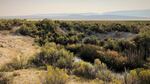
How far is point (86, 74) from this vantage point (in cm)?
1149

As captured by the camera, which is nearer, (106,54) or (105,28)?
(106,54)

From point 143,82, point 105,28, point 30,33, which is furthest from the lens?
point 105,28

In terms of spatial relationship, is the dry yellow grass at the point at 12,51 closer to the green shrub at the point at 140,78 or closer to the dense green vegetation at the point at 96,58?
the dense green vegetation at the point at 96,58

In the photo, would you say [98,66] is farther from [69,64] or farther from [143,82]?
[143,82]

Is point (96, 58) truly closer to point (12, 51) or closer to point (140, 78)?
point (12, 51)

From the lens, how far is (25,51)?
60.2 ft

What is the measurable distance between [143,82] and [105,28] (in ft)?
84.8

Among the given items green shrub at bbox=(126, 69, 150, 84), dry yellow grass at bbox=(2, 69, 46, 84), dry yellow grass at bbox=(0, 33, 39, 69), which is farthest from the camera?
dry yellow grass at bbox=(0, 33, 39, 69)

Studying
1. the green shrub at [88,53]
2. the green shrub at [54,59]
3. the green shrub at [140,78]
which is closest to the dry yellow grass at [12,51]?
the green shrub at [54,59]

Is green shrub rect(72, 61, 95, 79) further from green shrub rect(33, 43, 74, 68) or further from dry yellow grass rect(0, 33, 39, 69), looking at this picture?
dry yellow grass rect(0, 33, 39, 69)

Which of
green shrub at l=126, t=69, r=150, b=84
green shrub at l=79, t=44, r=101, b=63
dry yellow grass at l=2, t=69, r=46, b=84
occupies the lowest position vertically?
green shrub at l=79, t=44, r=101, b=63

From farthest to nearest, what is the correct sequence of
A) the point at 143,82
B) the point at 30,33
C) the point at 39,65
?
the point at 30,33, the point at 39,65, the point at 143,82

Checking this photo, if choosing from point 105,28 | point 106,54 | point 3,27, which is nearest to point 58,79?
point 106,54

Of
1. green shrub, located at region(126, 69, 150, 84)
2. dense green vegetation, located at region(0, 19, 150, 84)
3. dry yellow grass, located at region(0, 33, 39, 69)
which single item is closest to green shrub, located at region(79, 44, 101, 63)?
dense green vegetation, located at region(0, 19, 150, 84)
